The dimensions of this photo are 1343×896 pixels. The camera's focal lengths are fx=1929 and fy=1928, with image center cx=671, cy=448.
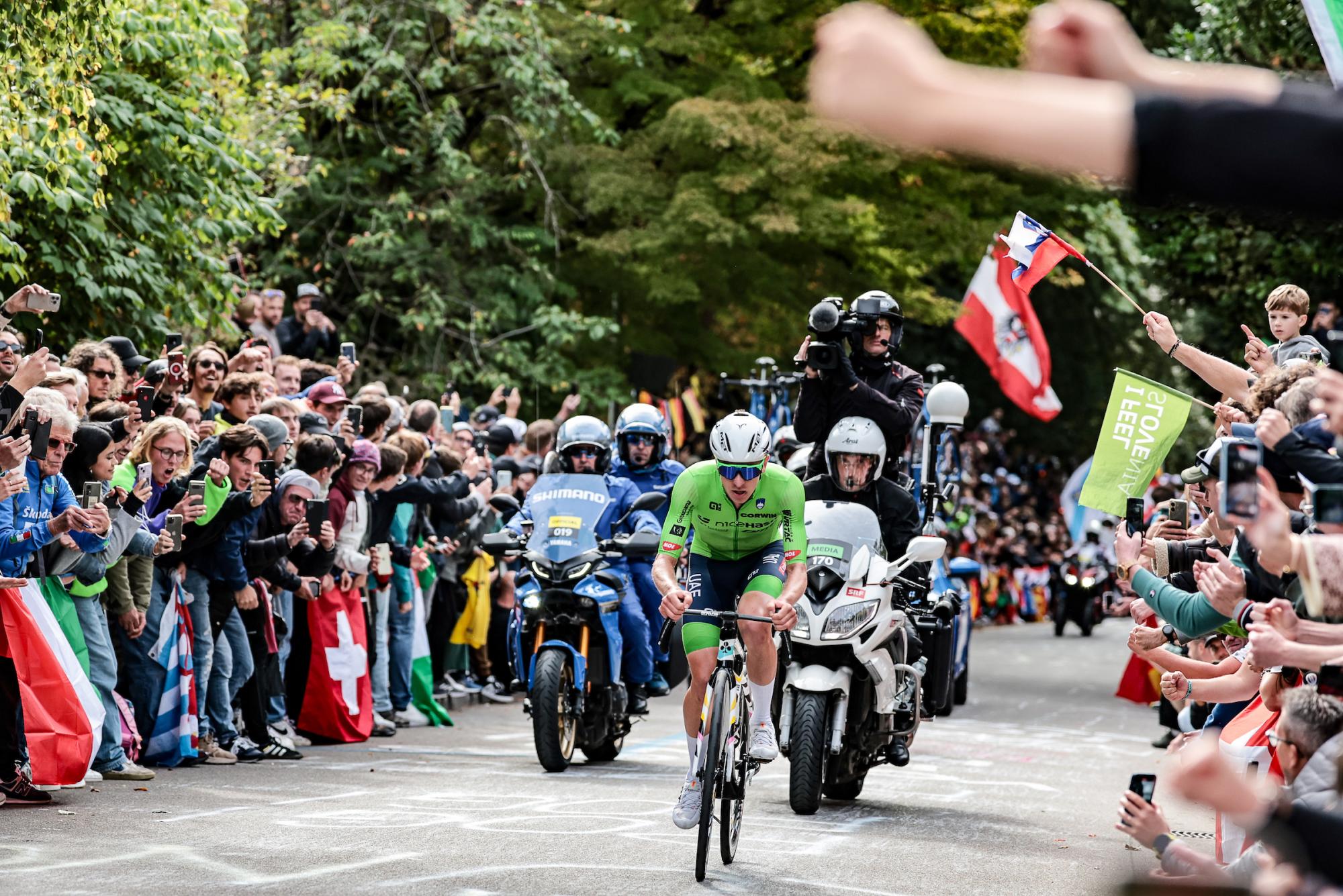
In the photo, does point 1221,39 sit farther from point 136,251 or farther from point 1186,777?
point 1186,777

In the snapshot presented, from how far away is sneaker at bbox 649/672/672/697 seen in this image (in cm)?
1308

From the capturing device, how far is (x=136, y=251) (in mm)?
Result: 15141

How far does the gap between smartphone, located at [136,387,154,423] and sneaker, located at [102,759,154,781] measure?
196 centimetres

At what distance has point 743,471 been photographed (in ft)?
31.4

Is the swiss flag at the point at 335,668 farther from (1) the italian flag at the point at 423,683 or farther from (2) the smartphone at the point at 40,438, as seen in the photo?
(2) the smartphone at the point at 40,438

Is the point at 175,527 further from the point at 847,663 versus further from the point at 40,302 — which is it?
the point at 847,663

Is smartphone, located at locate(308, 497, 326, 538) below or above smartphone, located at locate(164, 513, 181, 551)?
above

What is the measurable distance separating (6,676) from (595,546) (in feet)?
14.3

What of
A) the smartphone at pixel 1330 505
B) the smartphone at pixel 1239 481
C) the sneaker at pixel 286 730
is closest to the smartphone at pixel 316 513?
the sneaker at pixel 286 730

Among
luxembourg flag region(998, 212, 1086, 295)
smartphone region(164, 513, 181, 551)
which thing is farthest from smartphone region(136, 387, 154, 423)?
luxembourg flag region(998, 212, 1086, 295)

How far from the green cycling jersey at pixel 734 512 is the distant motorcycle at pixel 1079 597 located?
26548mm

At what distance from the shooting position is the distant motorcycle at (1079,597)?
35.8m

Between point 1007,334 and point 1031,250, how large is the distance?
6599 millimetres

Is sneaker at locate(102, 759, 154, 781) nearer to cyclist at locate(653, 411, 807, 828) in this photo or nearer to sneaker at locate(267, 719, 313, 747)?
sneaker at locate(267, 719, 313, 747)
